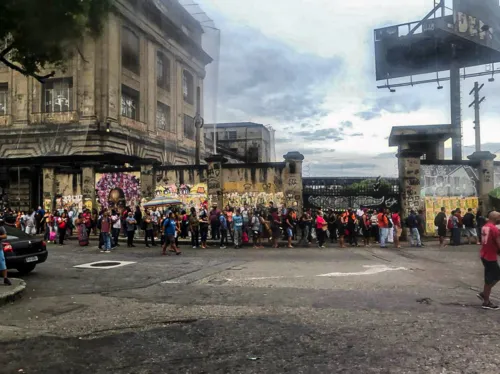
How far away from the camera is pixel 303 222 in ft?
58.3

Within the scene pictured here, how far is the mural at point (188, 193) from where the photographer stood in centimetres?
2097

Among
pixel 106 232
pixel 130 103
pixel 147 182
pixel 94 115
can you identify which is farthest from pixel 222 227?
pixel 130 103

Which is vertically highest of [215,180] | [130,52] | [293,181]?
[130,52]

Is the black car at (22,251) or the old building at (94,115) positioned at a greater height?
the old building at (94,115)

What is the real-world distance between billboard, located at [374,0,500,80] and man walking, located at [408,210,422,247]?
53.2 feet

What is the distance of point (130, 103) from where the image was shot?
104 feet

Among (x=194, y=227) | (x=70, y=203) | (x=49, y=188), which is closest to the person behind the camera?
(x=194, y=227)

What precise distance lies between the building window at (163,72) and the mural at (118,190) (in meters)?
6.67

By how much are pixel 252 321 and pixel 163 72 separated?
2443cm

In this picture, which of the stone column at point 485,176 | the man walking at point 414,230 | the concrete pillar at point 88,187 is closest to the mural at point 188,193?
the concrete pillar at point 88,187

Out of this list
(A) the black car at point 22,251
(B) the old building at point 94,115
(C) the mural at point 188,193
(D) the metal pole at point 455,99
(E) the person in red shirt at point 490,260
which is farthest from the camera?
(D) the metal pole at point 455,99

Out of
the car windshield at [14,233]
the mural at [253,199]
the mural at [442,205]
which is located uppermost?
the mural at [253,199]

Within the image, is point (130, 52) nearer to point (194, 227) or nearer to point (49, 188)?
point (49, 188)

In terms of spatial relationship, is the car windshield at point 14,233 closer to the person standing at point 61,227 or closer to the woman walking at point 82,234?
the woman walking at point 82,234
